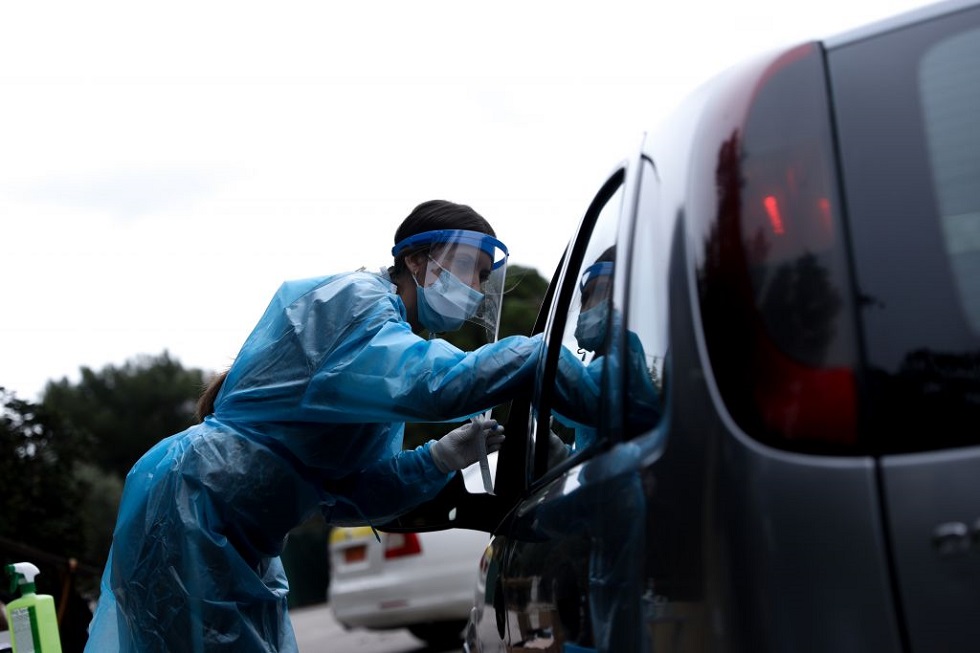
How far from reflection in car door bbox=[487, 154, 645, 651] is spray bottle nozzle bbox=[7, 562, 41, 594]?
1390 mm

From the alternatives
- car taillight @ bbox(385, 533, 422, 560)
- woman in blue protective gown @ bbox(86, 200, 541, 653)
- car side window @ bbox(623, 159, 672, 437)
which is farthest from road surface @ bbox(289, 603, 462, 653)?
car side window @ bbox(623, 159, 672, 437)

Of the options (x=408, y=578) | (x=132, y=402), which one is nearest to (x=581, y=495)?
(x=408, y=578)

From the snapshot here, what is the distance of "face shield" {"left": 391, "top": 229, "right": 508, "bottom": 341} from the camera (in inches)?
131

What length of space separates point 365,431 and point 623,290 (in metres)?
1.42

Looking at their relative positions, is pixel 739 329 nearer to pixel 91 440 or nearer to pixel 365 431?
pixel 365 431

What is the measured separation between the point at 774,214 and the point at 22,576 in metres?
2.64

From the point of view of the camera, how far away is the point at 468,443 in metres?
3.29

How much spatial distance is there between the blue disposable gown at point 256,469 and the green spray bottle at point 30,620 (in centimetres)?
12

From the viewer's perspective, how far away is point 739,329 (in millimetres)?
1538

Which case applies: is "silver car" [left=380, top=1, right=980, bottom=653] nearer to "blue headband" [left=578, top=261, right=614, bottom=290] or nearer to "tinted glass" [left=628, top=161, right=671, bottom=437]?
"tinted glass" [left=628, top=161, right=671, bottom=437]

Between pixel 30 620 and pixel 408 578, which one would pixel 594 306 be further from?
pixel 408 578

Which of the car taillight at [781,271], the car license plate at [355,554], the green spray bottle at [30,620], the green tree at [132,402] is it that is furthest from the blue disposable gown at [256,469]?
the green tree at [132,402]

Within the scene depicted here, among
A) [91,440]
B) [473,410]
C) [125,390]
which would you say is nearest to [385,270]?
[473,410]

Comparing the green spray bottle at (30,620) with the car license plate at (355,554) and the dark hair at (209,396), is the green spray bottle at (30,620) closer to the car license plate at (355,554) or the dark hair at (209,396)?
the dark hair at (209,396)
